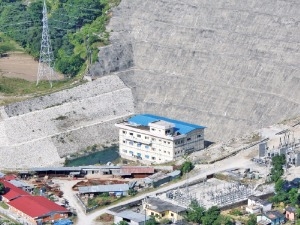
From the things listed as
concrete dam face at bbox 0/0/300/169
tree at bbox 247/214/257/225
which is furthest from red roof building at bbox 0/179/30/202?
tree at bbox 247/214/257/225

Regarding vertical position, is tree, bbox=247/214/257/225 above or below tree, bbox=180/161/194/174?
below

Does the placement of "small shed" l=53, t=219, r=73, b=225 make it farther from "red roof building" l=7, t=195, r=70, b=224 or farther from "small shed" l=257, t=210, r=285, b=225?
"small shed" l=257, t=210, r=285, b=225

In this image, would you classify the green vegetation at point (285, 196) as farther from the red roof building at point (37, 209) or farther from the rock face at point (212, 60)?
the rock face at point (212, 60)

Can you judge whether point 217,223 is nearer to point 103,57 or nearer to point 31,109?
point 31,109

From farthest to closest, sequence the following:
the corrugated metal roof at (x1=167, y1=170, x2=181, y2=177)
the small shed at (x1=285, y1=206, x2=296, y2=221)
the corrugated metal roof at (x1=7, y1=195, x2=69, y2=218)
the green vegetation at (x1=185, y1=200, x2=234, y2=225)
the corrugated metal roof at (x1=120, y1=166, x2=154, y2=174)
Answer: the corrugated metal roof at (x1=120, y1=166, x2=154, y2=174) → the corrugated metal roof at (x1=167, y1=170, x2=181, y2=177) → the corrugated metal roof at (x1=7, y1=195, x2=69, y2=218) → the small shed at (x1=285, y1=206, x2=296, y2=221) → the green vegetation at (x1=185, y1=200, x2=234, y2=225)

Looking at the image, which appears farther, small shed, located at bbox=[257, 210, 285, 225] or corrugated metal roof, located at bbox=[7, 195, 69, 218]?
corrugated metal roof, located at bbox=[7, 195, 69, 218]

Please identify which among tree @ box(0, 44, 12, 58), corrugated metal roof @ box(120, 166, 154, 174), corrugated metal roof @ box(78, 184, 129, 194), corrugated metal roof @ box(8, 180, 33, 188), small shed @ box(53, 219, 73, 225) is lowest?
small shed @ box(53, 219, 73, 225)
